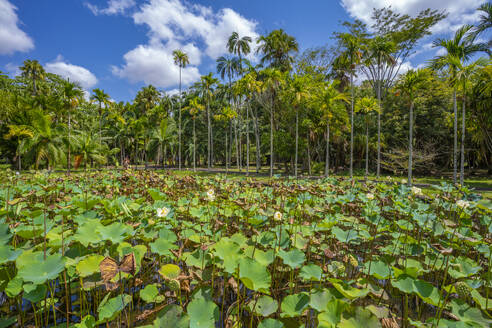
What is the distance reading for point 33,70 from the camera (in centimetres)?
2464

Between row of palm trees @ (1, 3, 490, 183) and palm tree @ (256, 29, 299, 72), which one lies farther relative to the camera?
palm tree @ (256, 29, 299, 72)

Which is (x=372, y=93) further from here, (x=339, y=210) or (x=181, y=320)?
(x=181, y=320)

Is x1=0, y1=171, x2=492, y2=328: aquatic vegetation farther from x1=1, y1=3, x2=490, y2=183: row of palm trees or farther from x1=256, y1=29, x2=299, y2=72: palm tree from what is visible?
x1=256, y1=29, x2=299, y2=72: palm tree

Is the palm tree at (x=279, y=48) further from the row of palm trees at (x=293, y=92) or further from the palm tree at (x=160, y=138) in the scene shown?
the palm tree at (x=160, y=138)

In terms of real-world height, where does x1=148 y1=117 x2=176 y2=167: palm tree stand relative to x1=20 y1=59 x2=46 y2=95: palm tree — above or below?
below

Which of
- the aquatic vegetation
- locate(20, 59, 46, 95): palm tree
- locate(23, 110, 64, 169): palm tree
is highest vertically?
locate(20, 59, 46, 95): palm tree

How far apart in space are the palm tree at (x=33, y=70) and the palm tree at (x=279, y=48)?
23.8 m

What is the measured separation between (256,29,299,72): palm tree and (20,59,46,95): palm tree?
23.8 meters

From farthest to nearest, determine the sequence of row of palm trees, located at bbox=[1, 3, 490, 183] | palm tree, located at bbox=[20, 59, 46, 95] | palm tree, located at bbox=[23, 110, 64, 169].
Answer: palm tree, located at bbox=[20, 59, 46, 95] < palm tree, located at bbox=[23, 110, 64, 169] < row of palm trees, located at bbox=[1, 3, 490, 183]

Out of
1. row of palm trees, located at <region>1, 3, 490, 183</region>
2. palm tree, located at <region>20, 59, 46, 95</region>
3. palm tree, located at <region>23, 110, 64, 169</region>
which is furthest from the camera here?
palm tree, located at <region>20, 59, 46, 95</region>

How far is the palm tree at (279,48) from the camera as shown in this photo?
20.2m

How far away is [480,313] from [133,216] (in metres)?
3.01

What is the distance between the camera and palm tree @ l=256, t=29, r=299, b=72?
20.2 meters

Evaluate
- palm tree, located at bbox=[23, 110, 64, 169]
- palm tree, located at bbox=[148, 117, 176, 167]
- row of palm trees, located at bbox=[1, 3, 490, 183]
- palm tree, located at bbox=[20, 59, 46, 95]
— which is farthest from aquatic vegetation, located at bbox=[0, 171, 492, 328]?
palm tree, located at bbox=[20, 59, 46, 95]
